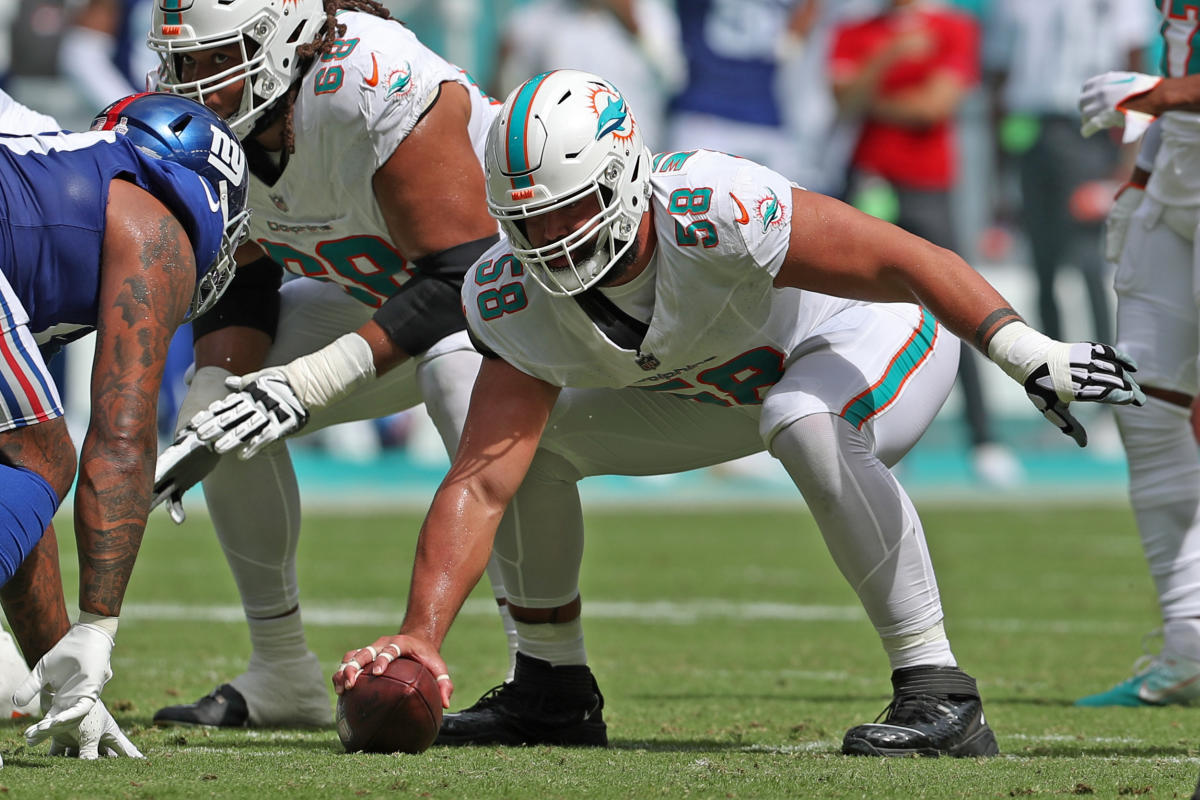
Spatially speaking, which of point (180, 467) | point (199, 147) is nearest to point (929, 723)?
point (180, 467)

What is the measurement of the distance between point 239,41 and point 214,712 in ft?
5.45

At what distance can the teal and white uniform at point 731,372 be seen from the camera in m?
3.75

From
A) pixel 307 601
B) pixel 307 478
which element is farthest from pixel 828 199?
pixel 307 478

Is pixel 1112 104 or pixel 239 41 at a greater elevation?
pixel 1112 104

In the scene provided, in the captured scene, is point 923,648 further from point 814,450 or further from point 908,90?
point 908,90

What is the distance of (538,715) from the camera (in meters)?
4.18

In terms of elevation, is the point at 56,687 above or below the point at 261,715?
above

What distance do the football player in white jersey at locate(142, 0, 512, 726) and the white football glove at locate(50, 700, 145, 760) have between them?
72 cm

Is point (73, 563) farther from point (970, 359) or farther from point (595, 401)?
point (970, 359)

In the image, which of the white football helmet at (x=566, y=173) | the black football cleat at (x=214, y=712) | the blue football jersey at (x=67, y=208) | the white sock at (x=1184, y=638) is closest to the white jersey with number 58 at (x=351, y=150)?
the white football helmet at (x=566, y=173)

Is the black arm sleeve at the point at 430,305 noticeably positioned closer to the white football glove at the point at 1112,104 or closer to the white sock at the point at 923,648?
the white sock at the point at 923,648

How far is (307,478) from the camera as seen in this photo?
44.4 ft

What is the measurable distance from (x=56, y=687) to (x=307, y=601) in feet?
12.5

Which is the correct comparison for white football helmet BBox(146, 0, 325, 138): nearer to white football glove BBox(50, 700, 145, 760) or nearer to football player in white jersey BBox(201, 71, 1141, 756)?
football player in white jersey BBox(201, 71, 1141, 756)
